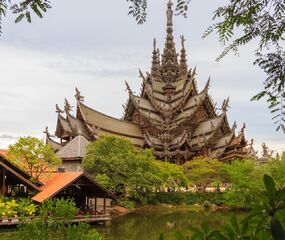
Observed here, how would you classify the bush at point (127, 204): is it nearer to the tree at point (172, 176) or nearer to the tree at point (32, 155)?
the tree at point (172, 176)

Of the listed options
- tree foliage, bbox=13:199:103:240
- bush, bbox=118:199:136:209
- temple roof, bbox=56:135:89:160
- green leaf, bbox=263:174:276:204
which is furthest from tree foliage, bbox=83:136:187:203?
green leaf, bbox=263:174:276:204

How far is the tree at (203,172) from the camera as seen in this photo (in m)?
30.0

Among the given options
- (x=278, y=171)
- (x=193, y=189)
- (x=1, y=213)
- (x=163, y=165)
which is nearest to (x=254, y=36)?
(x=1, y=213)

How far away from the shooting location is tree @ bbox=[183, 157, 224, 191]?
98.3ft

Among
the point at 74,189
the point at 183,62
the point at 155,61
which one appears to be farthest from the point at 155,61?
the point at 74,189

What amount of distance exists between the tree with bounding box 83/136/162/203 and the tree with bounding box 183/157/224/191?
4.58 meters

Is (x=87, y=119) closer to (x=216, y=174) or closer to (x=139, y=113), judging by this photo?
(x=139, y=113)

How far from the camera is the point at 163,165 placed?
98.2ft

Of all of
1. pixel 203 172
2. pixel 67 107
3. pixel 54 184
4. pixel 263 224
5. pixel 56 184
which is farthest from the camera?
pixel 67 107

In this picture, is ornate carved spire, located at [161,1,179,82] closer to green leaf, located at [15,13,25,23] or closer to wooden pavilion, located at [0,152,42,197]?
wooden pavilion, located at [0,152,42,197]

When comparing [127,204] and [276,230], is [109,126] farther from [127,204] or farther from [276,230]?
[276,230]

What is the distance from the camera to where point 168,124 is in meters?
39.0

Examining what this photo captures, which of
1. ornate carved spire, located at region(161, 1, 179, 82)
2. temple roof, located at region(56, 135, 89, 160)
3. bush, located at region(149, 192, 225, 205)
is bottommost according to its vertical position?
bush, located at region(149, 192, 225, 205)

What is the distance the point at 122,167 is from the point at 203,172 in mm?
7431
